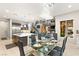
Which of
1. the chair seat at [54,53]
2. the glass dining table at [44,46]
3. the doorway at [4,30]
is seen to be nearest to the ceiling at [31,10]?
the doorway at [4,30]

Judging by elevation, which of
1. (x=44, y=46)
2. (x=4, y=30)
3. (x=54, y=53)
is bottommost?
(x=54, y=53)

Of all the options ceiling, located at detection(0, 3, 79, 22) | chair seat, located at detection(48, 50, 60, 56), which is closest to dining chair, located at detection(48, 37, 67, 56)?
chair seat, located at detection(48, 50, 60, 56)

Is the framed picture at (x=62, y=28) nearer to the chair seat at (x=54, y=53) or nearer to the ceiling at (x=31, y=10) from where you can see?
the ceiling at (x=31, y=10)

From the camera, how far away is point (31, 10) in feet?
7.18

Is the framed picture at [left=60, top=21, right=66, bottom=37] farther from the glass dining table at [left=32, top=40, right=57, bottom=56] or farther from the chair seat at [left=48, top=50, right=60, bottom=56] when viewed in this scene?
the chair seat at [left=48, top=50, right=60, bottom=56]

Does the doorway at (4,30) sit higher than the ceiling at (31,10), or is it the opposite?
the ceiling at (31,10)

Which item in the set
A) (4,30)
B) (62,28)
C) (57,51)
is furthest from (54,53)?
(4,30)

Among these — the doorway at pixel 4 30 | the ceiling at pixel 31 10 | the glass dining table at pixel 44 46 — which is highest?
the ceiling at pixel 31 10

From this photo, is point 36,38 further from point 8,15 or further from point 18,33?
point 8,15

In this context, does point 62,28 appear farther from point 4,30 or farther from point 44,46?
point 4,30

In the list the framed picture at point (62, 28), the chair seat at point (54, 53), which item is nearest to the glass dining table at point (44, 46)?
the chair seat at point (54, 53)

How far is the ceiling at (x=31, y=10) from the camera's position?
216 centimetres

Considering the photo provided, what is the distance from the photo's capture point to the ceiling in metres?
2.16

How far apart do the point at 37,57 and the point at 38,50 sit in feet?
0.44
